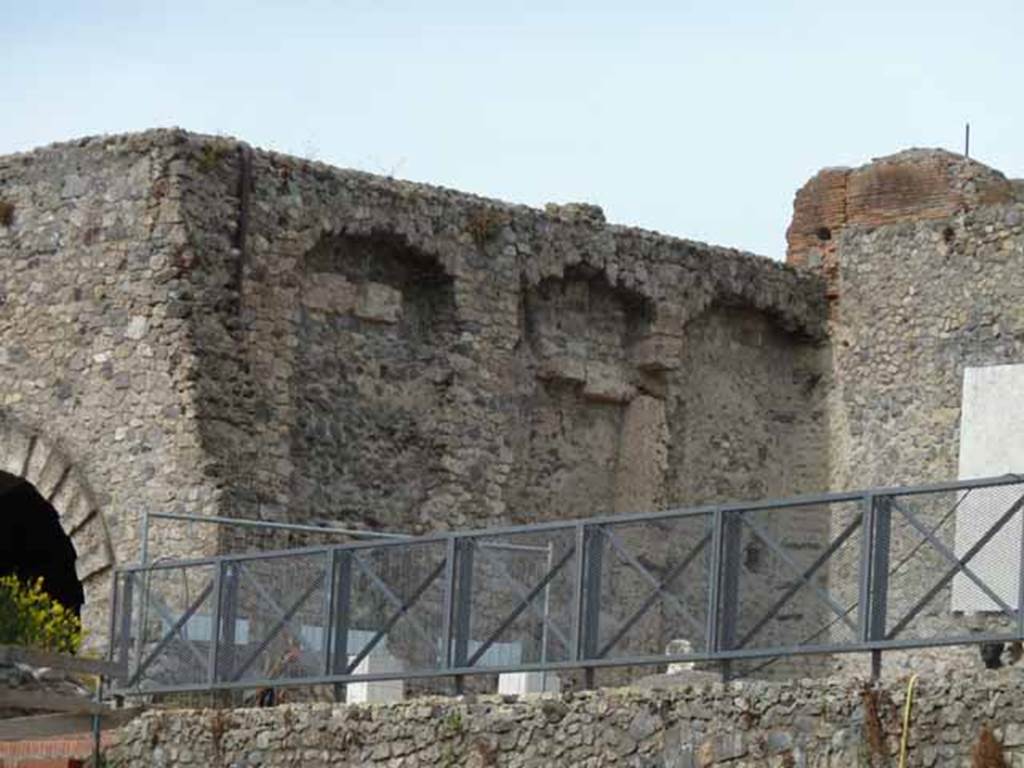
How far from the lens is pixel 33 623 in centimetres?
2256

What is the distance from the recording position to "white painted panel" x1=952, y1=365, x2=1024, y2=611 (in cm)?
1480

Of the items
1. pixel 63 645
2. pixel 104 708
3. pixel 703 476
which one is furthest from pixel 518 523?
pixel 104 708

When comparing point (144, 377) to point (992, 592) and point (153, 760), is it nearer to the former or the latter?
point (153, 760)

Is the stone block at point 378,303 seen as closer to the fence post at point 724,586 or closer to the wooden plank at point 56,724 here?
the wooden plank at point 56,724

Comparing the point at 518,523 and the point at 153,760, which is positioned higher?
the point at 518,523

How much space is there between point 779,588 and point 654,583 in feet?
2.47

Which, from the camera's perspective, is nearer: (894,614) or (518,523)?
(894,614)

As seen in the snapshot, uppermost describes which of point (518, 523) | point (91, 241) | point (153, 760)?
point (91, 241)

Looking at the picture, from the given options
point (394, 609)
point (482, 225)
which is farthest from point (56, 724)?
point (482, 225)

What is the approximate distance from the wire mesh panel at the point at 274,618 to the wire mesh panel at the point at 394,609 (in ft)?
0.56

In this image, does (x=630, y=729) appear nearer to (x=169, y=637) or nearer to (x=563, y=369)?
(x=169, y=637)

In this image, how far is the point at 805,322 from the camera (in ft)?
89.2

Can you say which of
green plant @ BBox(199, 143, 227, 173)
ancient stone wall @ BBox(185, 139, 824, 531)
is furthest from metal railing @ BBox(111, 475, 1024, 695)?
green plant @ BBox(199, 143, 227, 173)

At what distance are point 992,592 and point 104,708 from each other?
20.8ft
